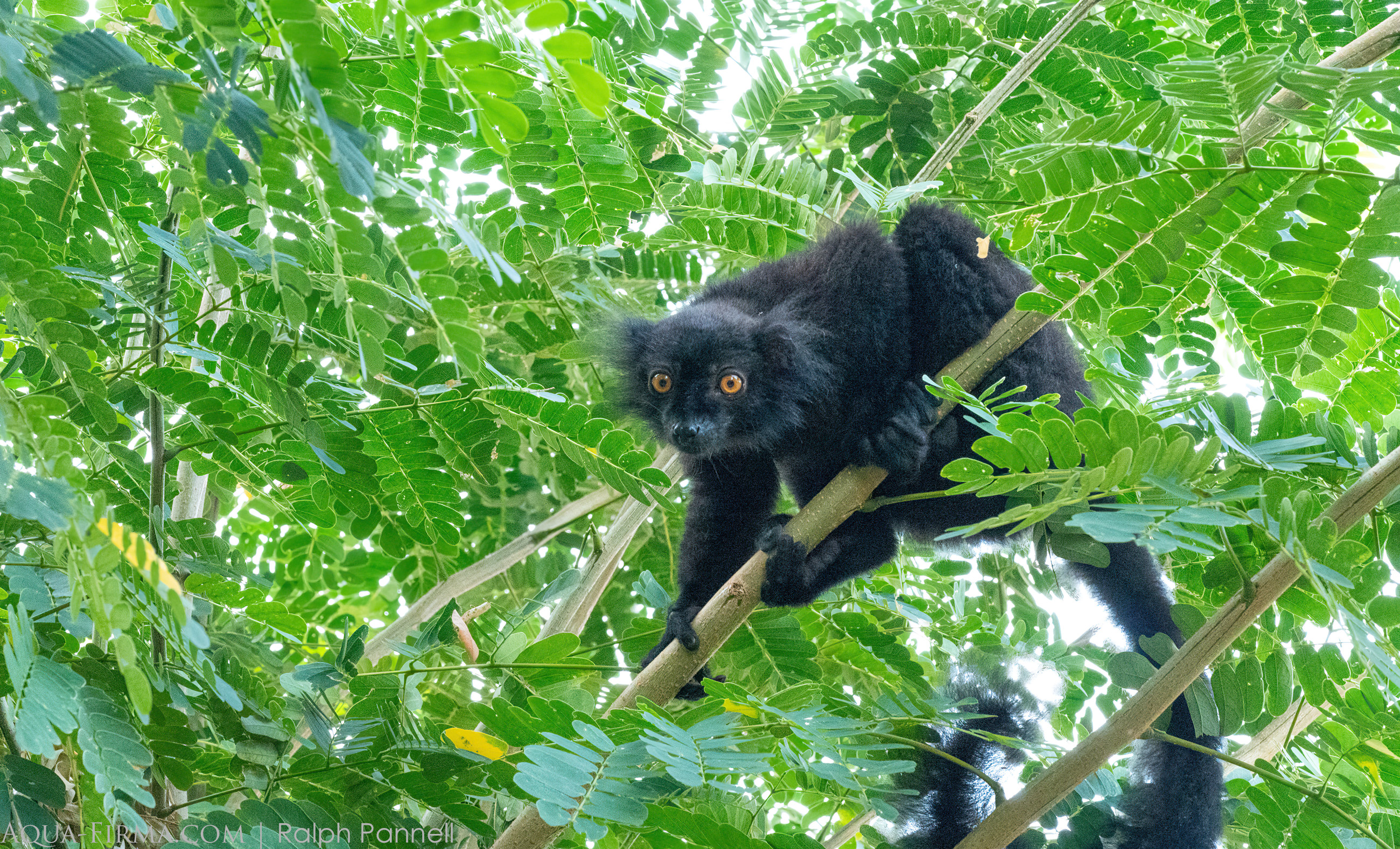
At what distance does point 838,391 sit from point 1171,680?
1.76 meters

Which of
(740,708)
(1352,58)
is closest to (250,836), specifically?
(740,708)

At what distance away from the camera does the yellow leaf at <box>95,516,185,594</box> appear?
1450 millimetres

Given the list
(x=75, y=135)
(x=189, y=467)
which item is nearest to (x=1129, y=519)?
(x=75, y=135)

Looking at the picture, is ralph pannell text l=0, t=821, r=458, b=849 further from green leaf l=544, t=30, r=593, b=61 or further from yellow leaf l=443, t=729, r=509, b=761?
green leaf l=544, t=30, r=593, b=61

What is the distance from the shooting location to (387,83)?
284 cm

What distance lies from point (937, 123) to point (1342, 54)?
1.62m

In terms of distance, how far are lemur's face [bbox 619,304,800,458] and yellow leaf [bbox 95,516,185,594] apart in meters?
2.32

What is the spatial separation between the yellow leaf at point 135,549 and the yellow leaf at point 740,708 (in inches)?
55.4

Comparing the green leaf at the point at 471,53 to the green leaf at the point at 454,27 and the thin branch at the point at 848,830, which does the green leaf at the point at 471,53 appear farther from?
the thin branch at the point at 848,830

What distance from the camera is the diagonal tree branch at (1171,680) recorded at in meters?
2.19

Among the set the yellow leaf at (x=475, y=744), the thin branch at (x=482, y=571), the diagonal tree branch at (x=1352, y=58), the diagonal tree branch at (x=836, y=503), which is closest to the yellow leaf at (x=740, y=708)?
the diagonal tree branch at (x=836, y=503)

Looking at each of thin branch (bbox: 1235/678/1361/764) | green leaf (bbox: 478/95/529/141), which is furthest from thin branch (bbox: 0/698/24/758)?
thin branch (bbox: 1235/678/1361/764)

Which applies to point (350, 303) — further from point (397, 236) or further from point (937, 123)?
point (937, 123)

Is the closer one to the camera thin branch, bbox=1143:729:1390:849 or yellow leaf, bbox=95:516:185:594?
yellow leaf, bbox=95:516:185:594
